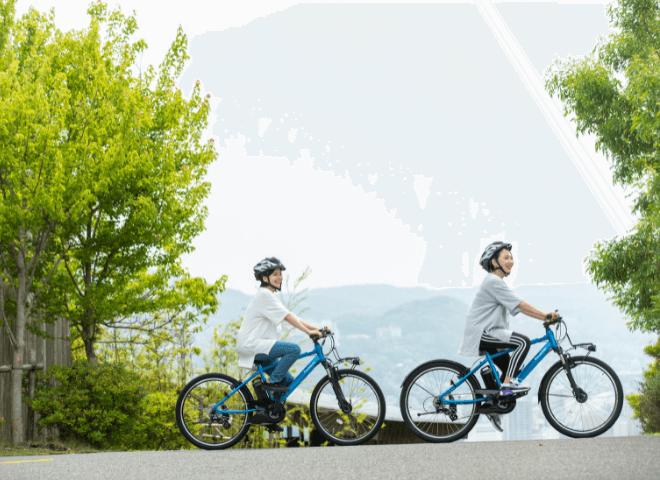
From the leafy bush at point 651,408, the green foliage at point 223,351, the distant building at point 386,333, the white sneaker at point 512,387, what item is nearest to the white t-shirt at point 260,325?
the white sneaker at point 512,387

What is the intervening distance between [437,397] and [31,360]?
24.0ft

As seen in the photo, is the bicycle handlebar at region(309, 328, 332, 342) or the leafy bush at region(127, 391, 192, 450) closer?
the bicycle handlebar at region(309, 328, 332, 342)

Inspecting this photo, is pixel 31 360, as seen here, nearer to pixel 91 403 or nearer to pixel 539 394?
pixel 91 403

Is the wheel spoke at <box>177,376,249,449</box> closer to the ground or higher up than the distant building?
closer to the ground

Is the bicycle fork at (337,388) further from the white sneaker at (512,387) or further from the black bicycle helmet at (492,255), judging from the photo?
the black bicycle helmet at (492,255)

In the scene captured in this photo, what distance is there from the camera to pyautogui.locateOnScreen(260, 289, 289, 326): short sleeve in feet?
21.3

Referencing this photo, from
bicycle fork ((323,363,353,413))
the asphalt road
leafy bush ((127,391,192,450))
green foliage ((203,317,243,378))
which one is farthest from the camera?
green foliage ((203,317,243,378))

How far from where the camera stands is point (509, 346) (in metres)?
6.41

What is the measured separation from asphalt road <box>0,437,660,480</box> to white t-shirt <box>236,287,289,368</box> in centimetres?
98

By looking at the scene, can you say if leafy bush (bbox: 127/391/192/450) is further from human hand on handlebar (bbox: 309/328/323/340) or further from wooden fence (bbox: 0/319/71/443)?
human hand on handlebar (bbox: 309/328/323/340)

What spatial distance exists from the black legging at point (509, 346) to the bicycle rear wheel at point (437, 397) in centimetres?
29

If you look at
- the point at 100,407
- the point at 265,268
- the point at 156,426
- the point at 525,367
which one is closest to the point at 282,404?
the point at 265,268

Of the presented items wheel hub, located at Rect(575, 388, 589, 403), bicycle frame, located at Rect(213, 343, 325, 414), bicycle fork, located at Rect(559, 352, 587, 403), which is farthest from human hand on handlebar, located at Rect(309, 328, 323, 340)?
wheel hub, located at Rect(575, 388, 589, 403)

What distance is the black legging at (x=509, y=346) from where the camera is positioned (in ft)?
20.8
